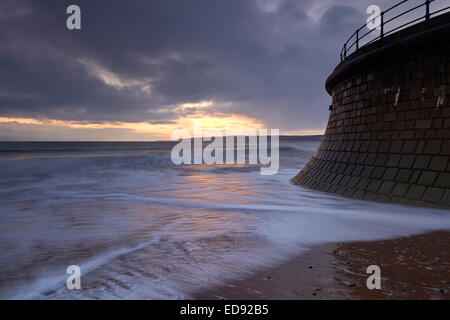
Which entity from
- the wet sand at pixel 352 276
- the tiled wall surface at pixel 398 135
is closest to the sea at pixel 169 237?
the wet sand at pixel 352 276

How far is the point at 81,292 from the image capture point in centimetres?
298

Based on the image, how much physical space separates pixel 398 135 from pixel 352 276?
4733 mm

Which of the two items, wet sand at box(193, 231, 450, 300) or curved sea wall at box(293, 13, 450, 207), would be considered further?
curved sea wall at box(293, 13, 450, 207)

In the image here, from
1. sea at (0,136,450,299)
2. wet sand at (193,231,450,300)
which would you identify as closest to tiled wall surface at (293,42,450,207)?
sea at (0,136,450,299)

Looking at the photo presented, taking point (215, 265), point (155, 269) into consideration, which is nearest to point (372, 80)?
point (215, 265)

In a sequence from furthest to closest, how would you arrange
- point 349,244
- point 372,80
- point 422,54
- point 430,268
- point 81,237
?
point 372,80, point 422,54, point 81,237, point 349,244, point 430,268

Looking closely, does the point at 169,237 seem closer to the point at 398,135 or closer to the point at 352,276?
the point at 352,276

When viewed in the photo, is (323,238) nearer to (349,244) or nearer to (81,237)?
(349,244)

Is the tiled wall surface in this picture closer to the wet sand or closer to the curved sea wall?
the curved sea wall

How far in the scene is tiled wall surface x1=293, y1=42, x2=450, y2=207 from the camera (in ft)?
18.6

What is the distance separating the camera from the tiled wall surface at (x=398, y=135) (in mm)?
5676

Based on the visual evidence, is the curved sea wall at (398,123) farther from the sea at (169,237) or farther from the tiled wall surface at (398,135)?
the sea at (169,237)

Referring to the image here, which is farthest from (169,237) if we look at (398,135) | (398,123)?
(398,123)
